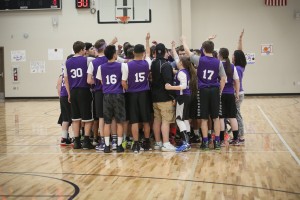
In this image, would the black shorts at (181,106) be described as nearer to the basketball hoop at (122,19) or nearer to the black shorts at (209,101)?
the black shorts at (209,101)

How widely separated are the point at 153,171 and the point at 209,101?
74.9 inches

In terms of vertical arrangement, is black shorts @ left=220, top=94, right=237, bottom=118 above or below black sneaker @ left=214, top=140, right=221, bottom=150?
above

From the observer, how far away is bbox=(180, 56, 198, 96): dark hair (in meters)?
7.89

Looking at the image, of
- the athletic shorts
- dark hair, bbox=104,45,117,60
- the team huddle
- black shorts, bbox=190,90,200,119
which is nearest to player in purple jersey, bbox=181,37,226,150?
the team huddle

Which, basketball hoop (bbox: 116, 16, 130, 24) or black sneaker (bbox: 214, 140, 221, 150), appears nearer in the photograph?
black sneaker (bbox: 214, 140, 221, 150)

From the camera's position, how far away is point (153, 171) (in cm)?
651

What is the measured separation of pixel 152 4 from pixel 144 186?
14.0 m

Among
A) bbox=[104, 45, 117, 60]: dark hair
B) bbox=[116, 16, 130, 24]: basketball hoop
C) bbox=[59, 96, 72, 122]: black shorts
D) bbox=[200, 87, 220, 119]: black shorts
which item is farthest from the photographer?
bbox=[116, 16, 130, 24]: basketball hoop

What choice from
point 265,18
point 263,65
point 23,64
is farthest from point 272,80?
point 23,64

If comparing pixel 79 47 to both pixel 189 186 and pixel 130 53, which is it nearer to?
pixel 130 53

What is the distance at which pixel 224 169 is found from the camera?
6.53 metres

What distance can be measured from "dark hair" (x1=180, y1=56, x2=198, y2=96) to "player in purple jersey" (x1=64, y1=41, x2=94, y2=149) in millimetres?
1671

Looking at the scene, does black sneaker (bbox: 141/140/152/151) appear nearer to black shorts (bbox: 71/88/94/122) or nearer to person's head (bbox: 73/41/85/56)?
black shorts (bbox: 71/88/94/122)

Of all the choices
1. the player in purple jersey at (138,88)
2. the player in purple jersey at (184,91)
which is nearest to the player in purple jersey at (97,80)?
the player in purple jersey at (138,88)
